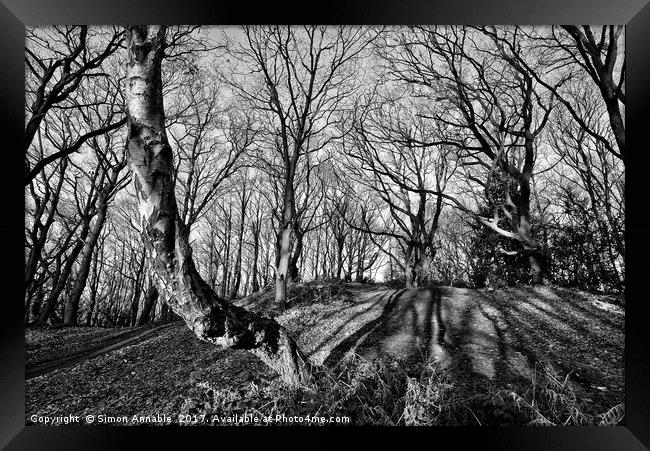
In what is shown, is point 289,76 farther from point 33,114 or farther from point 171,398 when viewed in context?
point 171,398

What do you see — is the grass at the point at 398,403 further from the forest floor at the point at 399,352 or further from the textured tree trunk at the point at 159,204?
the textured tree trunk at the point at 159,204

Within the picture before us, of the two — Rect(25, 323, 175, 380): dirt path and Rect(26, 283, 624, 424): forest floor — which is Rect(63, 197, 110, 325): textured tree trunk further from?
Rect(25, 323, 175, 380): dirt path

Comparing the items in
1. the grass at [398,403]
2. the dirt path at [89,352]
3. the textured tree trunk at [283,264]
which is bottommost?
the dirt path at [89,352]

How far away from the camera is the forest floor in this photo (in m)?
2.88

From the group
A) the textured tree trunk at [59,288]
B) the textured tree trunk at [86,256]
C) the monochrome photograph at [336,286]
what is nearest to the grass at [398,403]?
the monochrome photograph at [336,286]

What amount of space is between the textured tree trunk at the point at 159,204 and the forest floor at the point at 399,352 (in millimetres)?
Answer: 959

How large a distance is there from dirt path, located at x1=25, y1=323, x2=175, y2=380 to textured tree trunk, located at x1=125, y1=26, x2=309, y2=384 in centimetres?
246

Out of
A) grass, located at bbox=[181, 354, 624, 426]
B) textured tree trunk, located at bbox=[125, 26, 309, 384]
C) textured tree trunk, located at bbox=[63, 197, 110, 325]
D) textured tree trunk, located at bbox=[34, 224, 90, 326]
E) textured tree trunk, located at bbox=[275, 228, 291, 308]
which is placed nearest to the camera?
textured tree trunk, located at bbox=[125, 26, 309, 384]

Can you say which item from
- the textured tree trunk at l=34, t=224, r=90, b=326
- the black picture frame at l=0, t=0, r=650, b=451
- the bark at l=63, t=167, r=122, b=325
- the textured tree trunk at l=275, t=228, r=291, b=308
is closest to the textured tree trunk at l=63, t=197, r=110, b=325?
the bark at l=63, t=167, r=122, b=325
